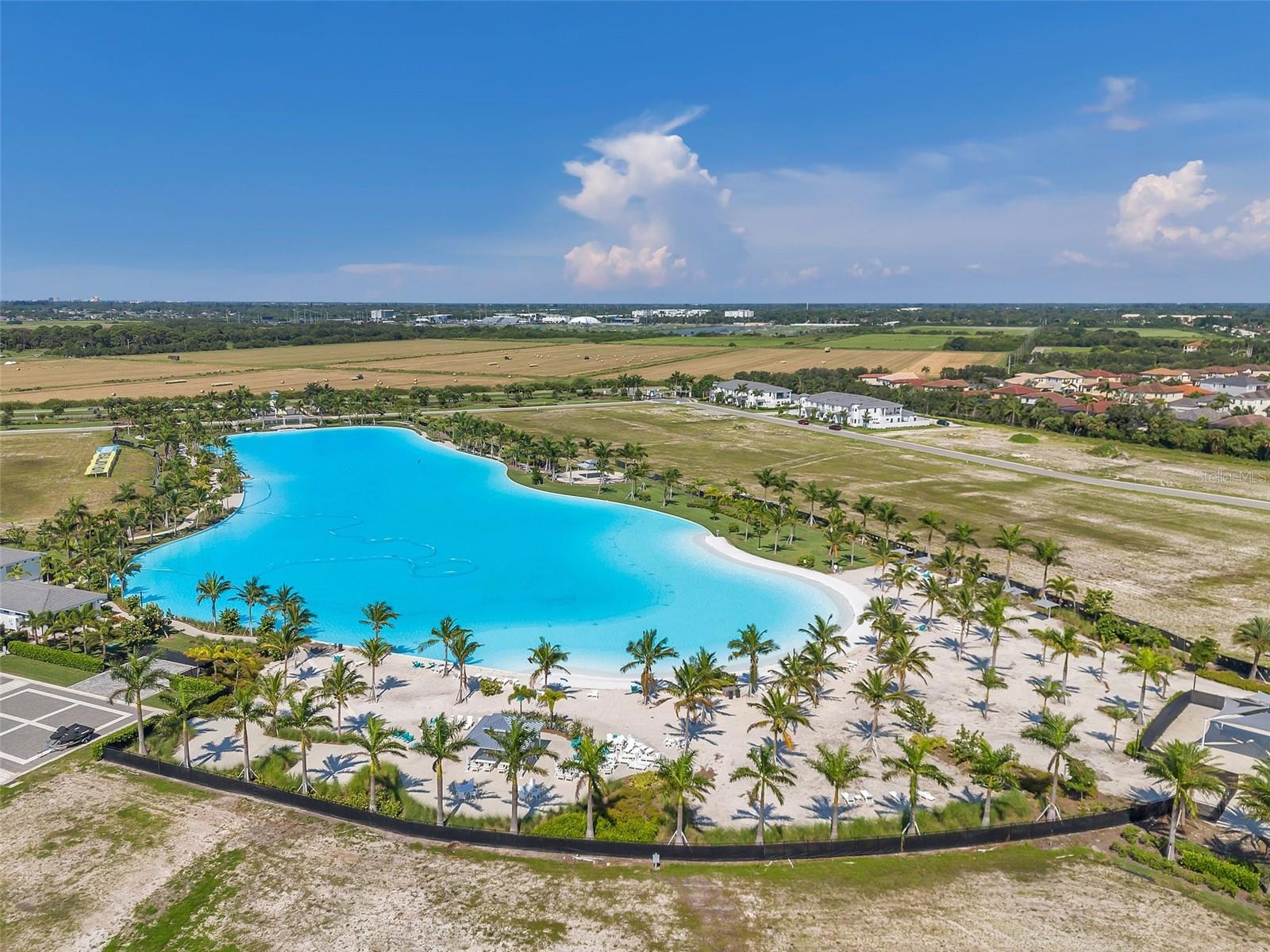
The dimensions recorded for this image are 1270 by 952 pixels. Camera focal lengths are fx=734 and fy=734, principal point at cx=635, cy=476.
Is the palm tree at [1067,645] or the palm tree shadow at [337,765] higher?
the palm tree at [1067,645]

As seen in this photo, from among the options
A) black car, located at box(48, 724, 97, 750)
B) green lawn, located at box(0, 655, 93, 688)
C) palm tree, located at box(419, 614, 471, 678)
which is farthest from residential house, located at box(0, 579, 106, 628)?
palm tree, located at box(419, 614, 471, 678)

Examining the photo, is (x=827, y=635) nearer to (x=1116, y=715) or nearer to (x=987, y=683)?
(x=987, y=683)

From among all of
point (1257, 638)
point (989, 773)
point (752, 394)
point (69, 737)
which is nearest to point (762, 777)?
point (989, 773)

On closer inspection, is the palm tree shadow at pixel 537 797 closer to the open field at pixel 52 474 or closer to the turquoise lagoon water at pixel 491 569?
the turquoise lagoon water at pixel 491 569

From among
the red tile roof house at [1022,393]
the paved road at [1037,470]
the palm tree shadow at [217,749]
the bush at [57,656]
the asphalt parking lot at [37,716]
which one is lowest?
the palm tree shadow at [217,749]

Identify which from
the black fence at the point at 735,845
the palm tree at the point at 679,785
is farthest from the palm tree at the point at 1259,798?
the palm tree at the point at 679,785

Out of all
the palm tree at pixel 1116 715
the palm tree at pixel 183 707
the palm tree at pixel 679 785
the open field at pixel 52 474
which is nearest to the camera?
the palm tree at pixel 679 785
